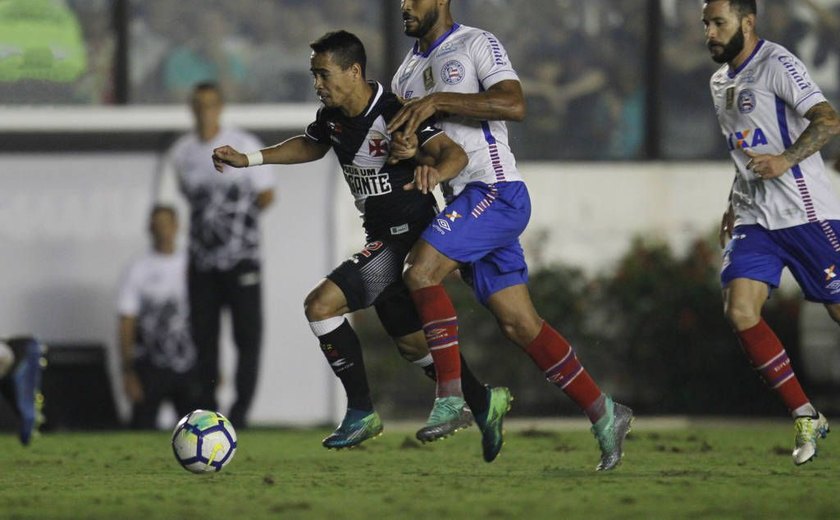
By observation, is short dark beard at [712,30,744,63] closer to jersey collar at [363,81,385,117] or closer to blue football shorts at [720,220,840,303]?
blue football shorts at [720,220,840,303]

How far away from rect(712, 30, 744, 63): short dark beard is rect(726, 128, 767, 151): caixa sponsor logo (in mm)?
365

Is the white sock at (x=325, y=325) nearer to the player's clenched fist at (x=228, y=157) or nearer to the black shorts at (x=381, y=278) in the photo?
the black shorts at (x=381, y=278)

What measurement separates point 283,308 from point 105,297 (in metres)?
1.39

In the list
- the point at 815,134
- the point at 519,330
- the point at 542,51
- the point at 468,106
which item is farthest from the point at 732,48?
the point at 542,51

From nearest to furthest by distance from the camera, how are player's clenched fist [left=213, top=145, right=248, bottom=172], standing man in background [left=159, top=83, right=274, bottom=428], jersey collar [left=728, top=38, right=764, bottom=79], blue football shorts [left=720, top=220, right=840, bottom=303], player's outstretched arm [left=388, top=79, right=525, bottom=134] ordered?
player's outstretched arm [left=388, top=79, right=525, bottom=134], player's clenched fist [left=213, top=145, right=248, bottom=172], blue football shorts [left=720, top=220, right=840, bottom=303], jersey collar [left=728, top=38, right=764, bottom=79], standing man in background [left=159, top=83, right=274, bottom=428]

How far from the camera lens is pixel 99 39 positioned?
15594 mm

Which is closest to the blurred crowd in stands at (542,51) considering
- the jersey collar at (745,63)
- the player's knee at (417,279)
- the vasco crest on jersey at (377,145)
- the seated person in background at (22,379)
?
the seated person in background at (22,379)

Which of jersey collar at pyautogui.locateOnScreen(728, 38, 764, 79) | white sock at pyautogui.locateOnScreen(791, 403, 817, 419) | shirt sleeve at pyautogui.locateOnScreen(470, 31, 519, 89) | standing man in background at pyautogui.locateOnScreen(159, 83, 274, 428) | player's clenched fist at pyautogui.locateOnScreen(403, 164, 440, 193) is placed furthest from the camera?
standing man in background at pyautogui.locateOnScreen(159, 83, 274, 428)

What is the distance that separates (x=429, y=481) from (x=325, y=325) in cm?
92

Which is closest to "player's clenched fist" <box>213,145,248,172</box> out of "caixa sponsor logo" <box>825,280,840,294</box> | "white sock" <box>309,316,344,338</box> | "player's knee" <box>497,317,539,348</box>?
"white sock" <box>309,316,344,338</box>

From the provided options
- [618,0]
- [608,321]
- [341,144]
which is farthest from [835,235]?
[618,0]

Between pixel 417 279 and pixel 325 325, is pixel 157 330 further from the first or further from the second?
pixel 417 279

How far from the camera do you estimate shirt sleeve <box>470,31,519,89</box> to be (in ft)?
26.2

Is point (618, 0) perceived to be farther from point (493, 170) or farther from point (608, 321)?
point (493, 170)
